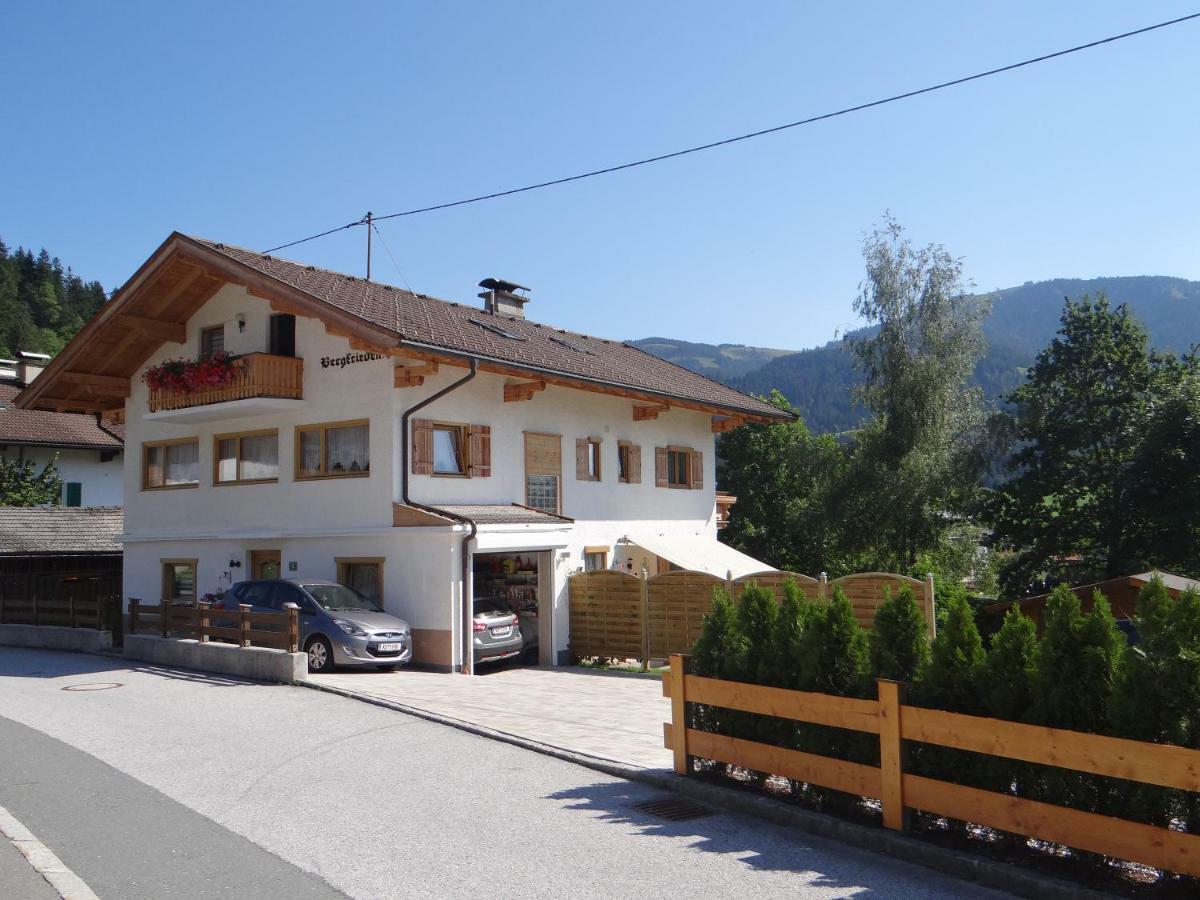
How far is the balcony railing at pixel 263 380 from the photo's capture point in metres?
20.2

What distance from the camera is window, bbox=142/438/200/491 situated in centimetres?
2370

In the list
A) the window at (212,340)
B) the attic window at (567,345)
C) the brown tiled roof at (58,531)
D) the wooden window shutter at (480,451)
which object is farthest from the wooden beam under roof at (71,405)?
the wooden window shutter at (480,451)

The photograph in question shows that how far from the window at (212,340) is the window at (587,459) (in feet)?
26.4

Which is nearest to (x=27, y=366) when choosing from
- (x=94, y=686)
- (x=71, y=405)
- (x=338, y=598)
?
(x=71, y=405)

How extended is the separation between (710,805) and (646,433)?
1707 cm

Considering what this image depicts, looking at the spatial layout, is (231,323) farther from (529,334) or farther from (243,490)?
(529,334)

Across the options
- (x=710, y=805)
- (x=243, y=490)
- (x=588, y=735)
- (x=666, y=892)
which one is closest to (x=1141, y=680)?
(x=666, y=892)

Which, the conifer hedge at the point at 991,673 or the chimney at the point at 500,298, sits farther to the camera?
the chimney at the point at 500,298

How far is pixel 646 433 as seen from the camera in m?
25.2

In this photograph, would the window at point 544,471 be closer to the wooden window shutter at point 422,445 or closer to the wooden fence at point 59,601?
the wooden window shutter at point 422,445

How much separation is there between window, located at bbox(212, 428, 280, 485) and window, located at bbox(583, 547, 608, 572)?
261 inches

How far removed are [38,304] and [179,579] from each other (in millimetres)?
84379

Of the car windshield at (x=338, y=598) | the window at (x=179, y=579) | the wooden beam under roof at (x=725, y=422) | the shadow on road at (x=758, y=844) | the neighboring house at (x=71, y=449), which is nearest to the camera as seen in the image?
the shadow on road at (x=758, y=844)

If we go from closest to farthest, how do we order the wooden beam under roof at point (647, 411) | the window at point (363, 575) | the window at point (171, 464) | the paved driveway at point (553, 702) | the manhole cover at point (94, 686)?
the paved driveway at point (553, 702), the manhole cover at point (94, 686), the window at point (363, 575), the window at point (171, 464), the wooden beam under roof at point (647, 411)
